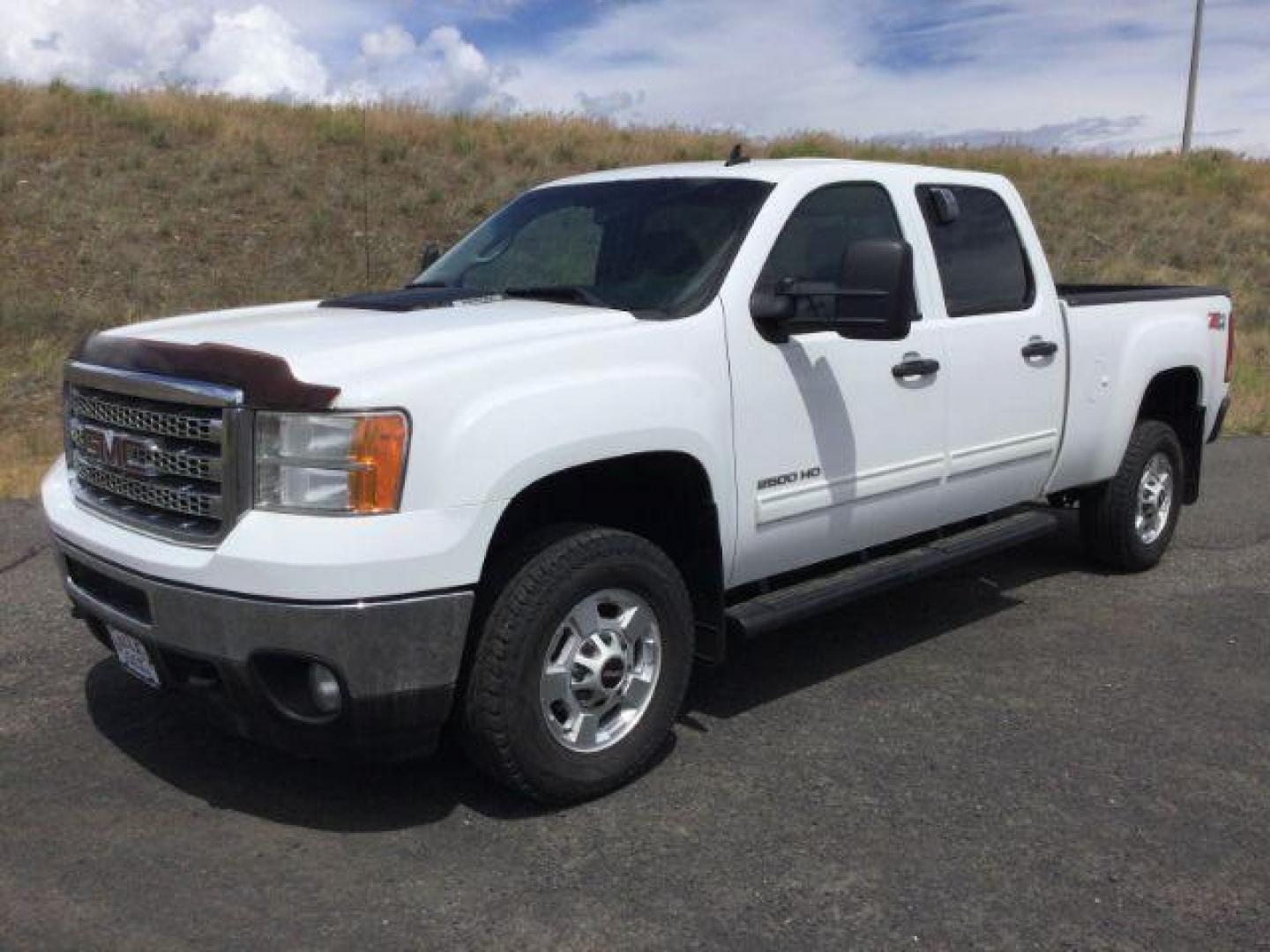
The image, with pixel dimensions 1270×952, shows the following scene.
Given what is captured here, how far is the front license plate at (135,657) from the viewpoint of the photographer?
141 inches

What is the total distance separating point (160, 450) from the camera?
3.53m

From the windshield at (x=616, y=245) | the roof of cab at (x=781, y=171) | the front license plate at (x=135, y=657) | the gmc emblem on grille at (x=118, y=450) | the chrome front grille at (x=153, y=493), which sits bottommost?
the front license plate at (x=135, y=657)

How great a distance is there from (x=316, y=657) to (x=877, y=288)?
2.07m

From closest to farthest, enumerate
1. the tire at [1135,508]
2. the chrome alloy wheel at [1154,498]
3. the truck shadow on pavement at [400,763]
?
the truck shadow on pavement at [400,763] → the tire at [1135,508] → the chrome alloy wheel at [1154,498]

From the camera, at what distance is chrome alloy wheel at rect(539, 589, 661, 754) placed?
12.1 ft

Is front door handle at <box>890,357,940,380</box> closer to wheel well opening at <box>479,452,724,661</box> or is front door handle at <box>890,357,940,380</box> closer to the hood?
wheel well opening at <box>479,452,724,661</box>

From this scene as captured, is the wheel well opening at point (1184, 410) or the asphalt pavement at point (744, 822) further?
the wheel well opening at point (1184, 410)

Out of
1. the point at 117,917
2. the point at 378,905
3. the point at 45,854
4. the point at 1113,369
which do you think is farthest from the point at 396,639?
the point at 1113,369

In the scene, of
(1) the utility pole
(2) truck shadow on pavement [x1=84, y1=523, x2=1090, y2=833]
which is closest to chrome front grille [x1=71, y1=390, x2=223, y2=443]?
(2) truck shadow on pavement [x1=84, y1=523, x2=1090, y2=833]

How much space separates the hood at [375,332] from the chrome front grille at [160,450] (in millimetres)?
170

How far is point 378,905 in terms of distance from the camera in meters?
3.23

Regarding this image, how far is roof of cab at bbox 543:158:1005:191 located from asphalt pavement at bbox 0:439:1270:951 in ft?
6.39

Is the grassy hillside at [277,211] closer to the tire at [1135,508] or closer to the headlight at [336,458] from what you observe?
the tire at [1135,508]

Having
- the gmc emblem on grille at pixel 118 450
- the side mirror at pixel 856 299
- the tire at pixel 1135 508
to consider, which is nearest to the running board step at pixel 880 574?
the tire at pixel 1135 508
